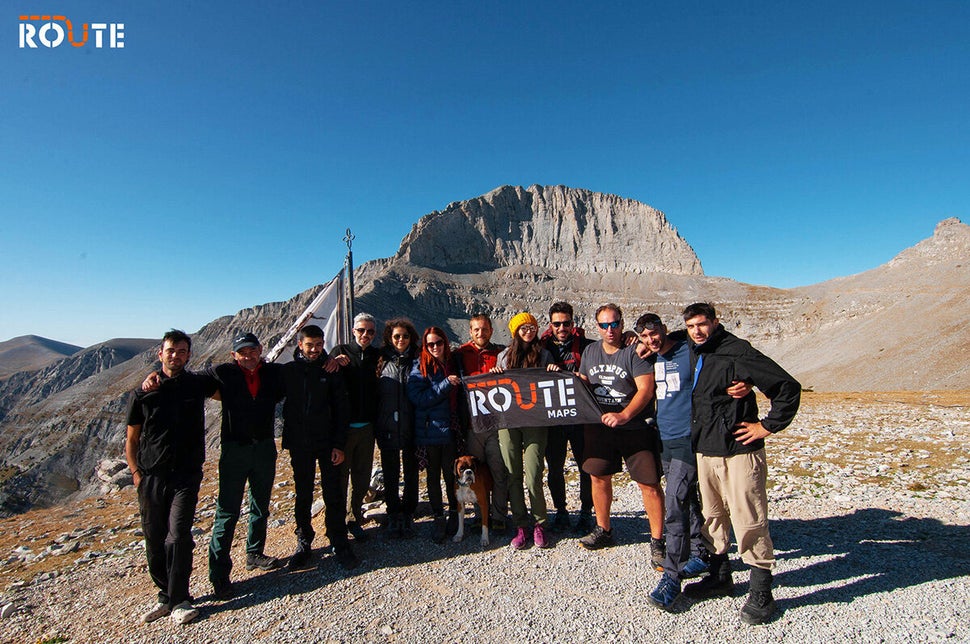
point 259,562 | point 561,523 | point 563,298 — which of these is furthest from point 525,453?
point 563,298

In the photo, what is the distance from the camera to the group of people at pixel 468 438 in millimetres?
4676

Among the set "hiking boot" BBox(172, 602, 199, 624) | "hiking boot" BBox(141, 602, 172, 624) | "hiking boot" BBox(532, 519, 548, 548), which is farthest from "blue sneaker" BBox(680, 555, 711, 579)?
"hiking boot" BBox(141, 602, 172, 624)

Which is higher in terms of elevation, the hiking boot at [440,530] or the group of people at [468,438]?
the group of people at [468,438]

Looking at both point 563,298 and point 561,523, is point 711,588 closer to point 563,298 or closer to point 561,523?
point 561,523

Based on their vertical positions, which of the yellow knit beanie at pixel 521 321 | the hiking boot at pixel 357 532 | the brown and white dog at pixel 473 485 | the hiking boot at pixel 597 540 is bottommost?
the hiking boot at pixel 597 540

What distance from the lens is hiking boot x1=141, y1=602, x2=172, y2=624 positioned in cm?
496

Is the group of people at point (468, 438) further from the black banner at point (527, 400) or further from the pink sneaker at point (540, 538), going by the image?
the black banner at point (527, 400)

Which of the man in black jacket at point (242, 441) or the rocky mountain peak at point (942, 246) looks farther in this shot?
the rocky mountain peak at point (942, 246)

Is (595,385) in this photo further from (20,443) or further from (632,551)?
(20,443)

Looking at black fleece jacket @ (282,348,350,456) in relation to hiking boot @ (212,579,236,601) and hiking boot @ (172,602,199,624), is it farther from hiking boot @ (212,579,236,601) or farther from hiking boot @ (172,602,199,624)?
hiking boot @ (172,602,199,624)

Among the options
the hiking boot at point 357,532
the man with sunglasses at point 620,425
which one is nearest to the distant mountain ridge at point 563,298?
the man with sunglasses at point 620,425

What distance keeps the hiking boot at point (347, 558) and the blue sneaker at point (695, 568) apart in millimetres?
4056

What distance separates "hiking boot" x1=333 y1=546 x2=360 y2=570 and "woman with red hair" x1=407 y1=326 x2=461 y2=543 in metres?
1.16

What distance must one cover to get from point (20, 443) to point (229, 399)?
145541mm
